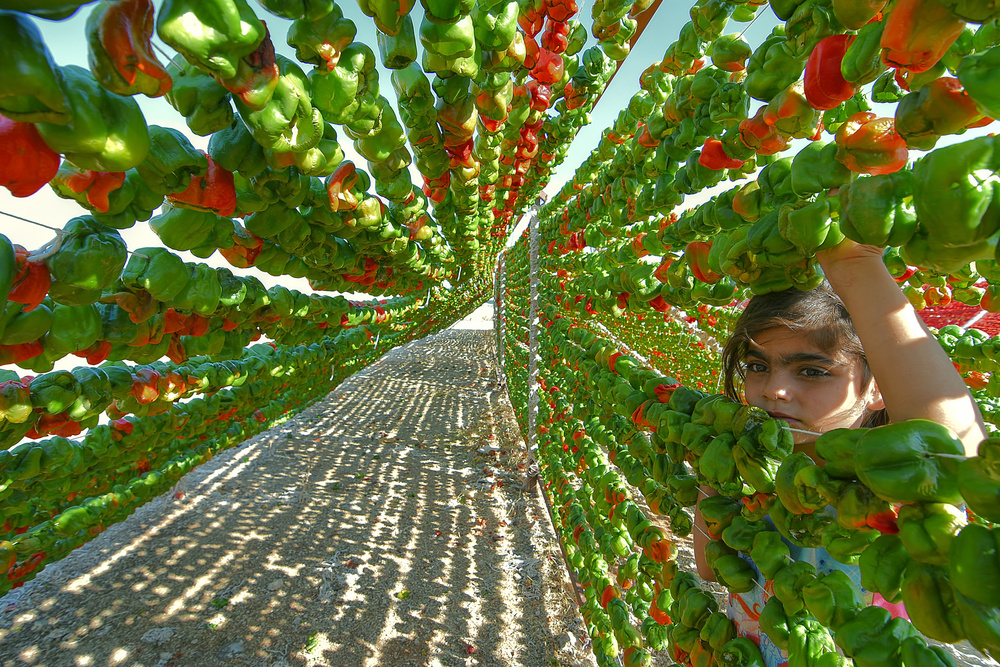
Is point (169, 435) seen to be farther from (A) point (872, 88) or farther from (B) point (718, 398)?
(A) point (872, 88)

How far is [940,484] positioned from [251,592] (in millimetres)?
4778

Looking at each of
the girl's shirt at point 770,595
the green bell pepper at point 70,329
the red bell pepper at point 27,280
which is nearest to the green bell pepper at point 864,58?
the girl's shirt at point 770,595

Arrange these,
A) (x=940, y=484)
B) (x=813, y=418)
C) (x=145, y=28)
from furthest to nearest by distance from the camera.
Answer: (x=813, y=418) < (x=145, y=28) < (x=940, y=484)

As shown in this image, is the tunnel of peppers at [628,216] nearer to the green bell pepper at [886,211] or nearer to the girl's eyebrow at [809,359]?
the green bell pepper at [886,211]

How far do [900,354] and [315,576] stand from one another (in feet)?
15.5

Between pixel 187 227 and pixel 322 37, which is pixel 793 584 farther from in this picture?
pixel 187 227

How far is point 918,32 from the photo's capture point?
649 millimetres

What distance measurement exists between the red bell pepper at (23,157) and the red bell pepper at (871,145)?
1.40m

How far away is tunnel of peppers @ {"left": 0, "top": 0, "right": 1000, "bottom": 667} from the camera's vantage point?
64 centimetres

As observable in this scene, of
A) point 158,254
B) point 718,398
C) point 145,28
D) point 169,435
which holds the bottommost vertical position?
point 169,435

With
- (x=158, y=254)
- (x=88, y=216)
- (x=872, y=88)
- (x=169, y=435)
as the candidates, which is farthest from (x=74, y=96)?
(x=169, y=435)

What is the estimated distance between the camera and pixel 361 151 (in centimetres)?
142

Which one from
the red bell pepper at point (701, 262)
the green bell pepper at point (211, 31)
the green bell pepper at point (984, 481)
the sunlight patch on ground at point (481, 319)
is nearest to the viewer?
the green bell pepper at point (984, 481)

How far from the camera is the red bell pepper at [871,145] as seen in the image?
0.77m
